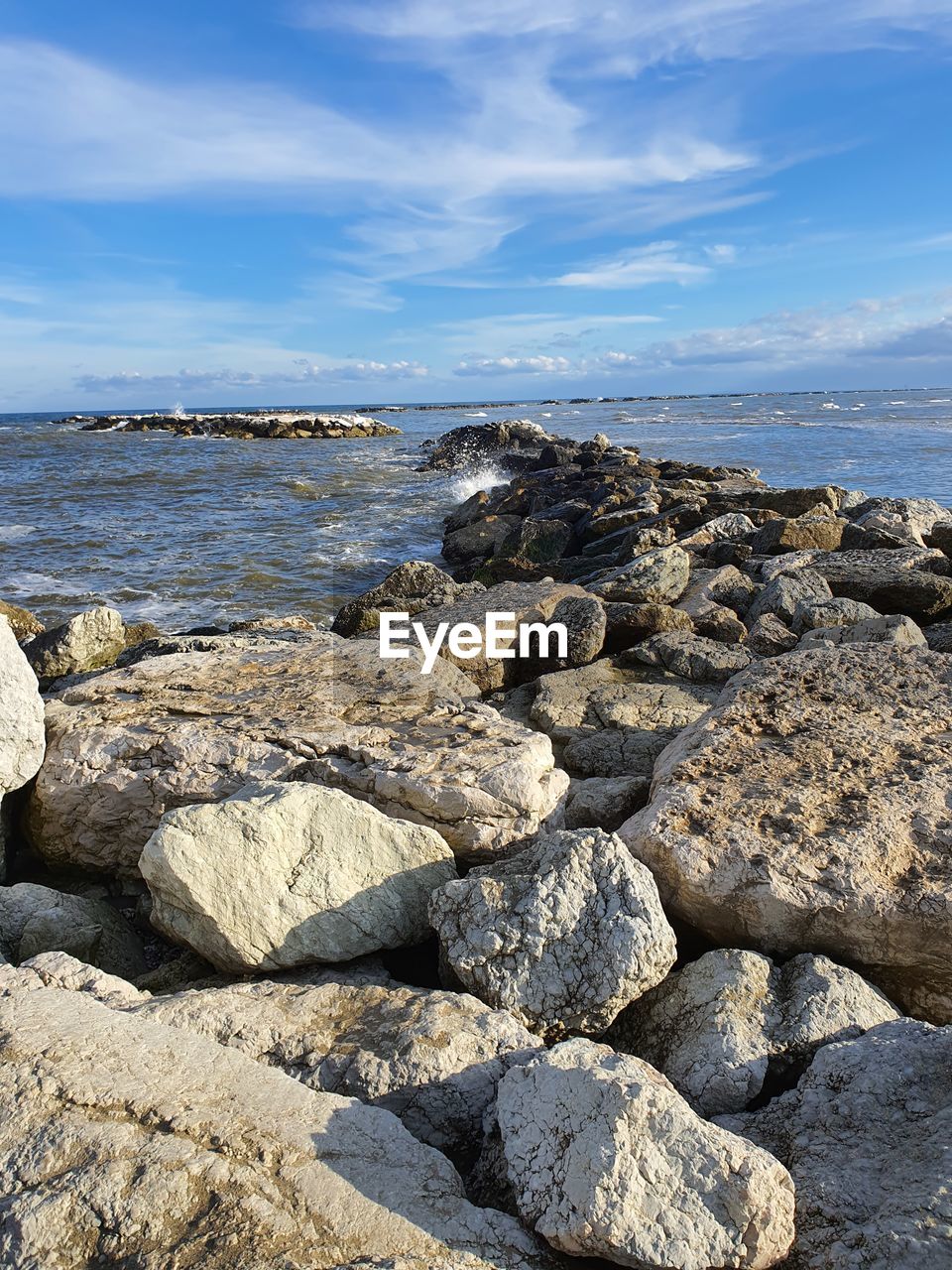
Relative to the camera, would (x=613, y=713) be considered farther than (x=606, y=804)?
Yes

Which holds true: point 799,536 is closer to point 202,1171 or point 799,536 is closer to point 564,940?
point 564,940

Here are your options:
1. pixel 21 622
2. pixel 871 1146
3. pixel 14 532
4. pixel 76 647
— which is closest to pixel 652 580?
pixel 76 647

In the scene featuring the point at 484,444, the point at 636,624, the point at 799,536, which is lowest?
the point at 636,624

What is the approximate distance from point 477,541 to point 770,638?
923 centimetres

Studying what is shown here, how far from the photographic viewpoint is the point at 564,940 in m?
2.79

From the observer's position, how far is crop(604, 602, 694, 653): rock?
6.65 metres

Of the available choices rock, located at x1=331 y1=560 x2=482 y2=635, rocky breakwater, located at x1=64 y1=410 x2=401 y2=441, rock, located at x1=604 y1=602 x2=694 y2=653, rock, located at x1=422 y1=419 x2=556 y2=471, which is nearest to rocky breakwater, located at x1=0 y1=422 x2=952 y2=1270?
rock, located at x1=604 y1=602 x2=694 y2=653

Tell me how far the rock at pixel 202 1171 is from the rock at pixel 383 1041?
0.68 feet

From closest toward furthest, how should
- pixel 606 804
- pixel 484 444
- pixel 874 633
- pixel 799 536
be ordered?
pixel 606 804 < pixel 874 633 < pixel 799 536 < pixel 484 444

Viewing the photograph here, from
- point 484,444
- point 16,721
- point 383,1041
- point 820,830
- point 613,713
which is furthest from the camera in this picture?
point 484,444

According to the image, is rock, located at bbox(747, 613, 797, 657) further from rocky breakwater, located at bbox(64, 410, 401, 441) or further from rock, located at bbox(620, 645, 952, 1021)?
rocky breakwater, located at bbox(64, 410, 401, 441)

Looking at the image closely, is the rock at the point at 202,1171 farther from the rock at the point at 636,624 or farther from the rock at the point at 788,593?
the rock at the point at 788,593

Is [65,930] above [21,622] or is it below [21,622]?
below

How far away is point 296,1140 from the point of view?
6.70 ft
